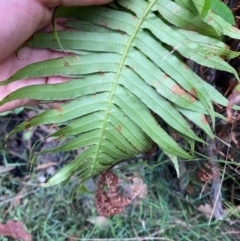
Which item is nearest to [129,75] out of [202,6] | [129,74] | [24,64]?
[129,74]

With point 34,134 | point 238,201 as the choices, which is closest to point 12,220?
point 34,134

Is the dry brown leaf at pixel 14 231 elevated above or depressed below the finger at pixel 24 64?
below

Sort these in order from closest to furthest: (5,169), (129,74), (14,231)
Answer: (129,74), (14,231), (5,169)

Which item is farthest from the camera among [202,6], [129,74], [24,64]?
[24,64]

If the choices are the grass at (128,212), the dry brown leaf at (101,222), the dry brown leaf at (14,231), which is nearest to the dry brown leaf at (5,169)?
the grass at (128,212)

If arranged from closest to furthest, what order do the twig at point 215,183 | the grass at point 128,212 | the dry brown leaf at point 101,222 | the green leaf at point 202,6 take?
the green leaf at point 202,6 < the twig at point 215,183 < the grass at point 128,212 < the dry brown leaf at point 101,222

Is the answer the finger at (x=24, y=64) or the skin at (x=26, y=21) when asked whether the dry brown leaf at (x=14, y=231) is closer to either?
the finger at (x=24, y=64)

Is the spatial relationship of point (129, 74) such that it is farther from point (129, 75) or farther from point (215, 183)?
point (215, 183)

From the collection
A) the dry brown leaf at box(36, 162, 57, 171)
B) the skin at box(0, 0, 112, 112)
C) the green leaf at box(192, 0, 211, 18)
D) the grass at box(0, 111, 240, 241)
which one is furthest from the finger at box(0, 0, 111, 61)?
the dry brown leaf at box(36, 162, 57, 171)
